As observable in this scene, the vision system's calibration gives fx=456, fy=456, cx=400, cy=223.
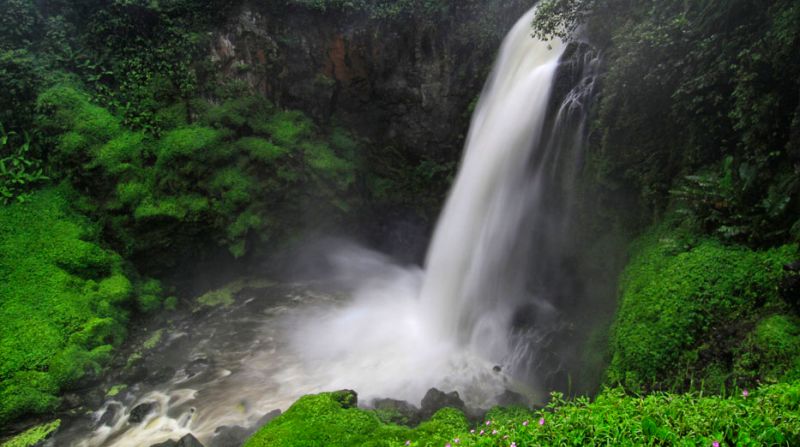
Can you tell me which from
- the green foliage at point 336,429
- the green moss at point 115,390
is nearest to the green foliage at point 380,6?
the green moss at point 115,390

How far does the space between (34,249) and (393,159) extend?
9.45m

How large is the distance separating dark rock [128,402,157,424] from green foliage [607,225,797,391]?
7980 mm

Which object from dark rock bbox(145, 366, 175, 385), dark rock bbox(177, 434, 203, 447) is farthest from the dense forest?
dark rock bbox(145, 366, 175, 385)

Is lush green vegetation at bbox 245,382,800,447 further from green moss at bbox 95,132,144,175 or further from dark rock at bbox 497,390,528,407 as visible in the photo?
green moss at bbox 95,132,144,175

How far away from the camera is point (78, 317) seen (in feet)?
31.3

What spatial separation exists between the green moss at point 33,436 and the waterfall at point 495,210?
761 cm

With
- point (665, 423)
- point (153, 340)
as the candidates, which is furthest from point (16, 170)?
point (665, 423)

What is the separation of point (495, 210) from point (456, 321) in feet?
8.71

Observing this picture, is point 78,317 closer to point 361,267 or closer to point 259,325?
point 259,325

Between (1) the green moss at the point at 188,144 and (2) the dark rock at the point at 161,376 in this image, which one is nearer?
(2) the dark rock at the point at 161,376

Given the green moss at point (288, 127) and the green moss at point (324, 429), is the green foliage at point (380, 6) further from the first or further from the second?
the green moss at point (324, 429)

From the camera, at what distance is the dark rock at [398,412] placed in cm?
718

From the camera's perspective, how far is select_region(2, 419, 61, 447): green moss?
7.71 meters

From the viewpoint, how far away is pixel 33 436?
7.86m
